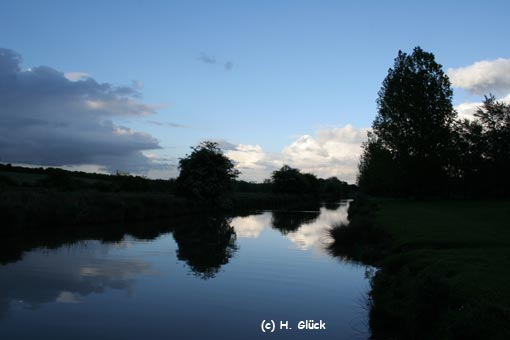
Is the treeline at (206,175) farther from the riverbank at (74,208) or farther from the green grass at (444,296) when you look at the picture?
the green grass at (444,296)

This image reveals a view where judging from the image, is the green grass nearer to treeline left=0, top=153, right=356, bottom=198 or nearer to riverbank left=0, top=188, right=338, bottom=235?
riverbank left=0, top=188, right=338, bottom=235

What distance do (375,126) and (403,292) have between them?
46.9m

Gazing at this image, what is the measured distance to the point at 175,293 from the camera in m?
13.2

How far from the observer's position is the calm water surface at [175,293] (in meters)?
9.77

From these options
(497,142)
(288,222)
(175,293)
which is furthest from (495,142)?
(175,293)

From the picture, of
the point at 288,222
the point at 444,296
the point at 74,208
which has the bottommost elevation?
the point at 288,222

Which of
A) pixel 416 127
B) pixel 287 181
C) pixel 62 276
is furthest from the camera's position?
pixel 287 181

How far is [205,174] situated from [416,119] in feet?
82.7

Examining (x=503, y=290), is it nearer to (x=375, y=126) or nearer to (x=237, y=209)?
(x=375, y=126)

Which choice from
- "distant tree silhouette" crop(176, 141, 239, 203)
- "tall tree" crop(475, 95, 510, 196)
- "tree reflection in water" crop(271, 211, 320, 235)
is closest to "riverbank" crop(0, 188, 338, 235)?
"distant tree silhouette" crop(176, 141, 239, 203)

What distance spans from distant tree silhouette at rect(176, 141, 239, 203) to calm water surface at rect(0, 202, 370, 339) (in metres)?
30.6

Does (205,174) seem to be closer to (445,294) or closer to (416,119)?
(416,119)

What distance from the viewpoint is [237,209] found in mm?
68750

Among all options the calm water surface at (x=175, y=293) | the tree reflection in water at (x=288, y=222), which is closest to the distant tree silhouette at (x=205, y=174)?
the tree reflection in water at (x=288, y=222)
